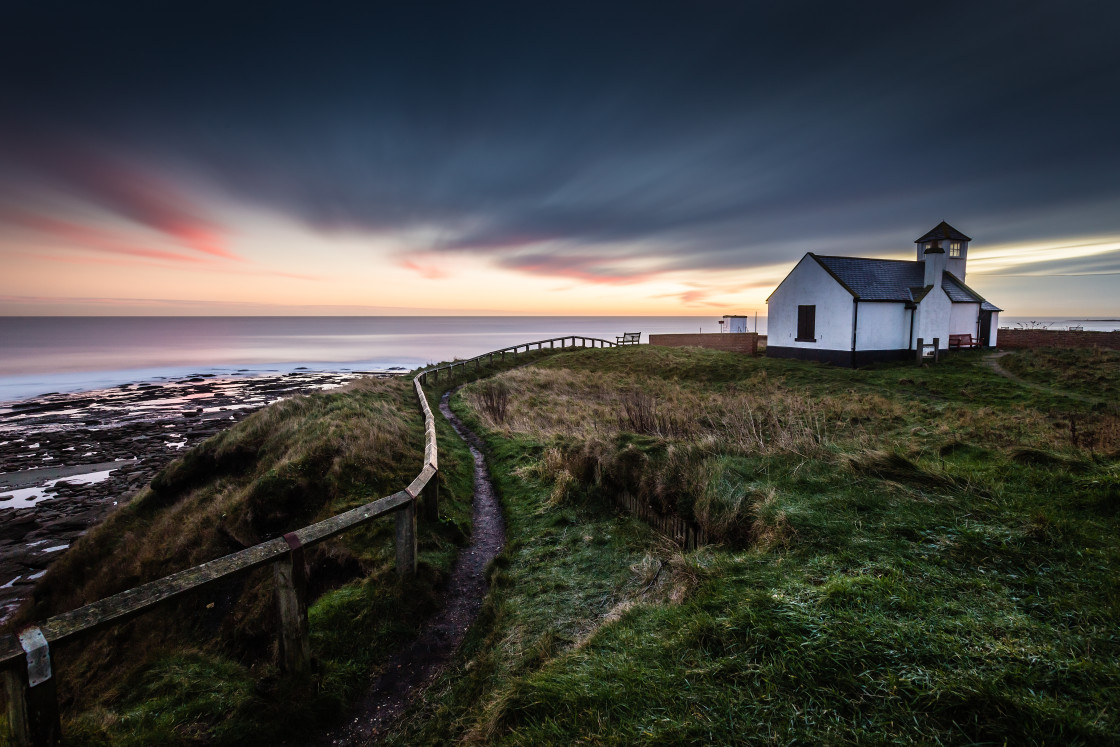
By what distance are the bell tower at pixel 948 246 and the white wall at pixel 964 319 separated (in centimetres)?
250

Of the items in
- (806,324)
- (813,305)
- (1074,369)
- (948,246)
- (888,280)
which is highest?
(948,246)

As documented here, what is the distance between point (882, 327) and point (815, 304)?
347cm

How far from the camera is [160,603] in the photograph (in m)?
3.32

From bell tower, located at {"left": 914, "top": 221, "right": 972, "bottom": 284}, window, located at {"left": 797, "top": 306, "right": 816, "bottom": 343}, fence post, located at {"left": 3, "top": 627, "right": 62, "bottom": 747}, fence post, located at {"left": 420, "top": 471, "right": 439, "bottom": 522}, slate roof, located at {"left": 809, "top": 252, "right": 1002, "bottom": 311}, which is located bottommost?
fence post, located at {"left": 420, "top": 471, "right": 439, "bottom": 522}

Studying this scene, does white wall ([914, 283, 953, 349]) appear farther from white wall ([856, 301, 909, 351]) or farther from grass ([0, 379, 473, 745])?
grass ([0, 379, 473, 745])

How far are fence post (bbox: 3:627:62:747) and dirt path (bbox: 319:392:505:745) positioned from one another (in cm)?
173

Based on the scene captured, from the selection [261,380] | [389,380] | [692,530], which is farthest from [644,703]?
[261,380]

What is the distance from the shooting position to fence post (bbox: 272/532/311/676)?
4.11 meters

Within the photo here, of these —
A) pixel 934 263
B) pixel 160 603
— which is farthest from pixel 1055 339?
pixel 160 603

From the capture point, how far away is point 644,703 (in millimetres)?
2826

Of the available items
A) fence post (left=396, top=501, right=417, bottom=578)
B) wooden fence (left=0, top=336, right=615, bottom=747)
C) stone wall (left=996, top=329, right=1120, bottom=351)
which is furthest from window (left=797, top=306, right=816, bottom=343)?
wooden fence (left=0, top=336, right=615, bottom=747)

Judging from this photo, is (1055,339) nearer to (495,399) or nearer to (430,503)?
(495,399)

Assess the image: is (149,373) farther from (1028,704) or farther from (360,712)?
(1028,704)

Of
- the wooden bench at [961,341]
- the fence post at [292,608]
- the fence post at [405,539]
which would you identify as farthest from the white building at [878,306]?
the fence post at [292,608]
